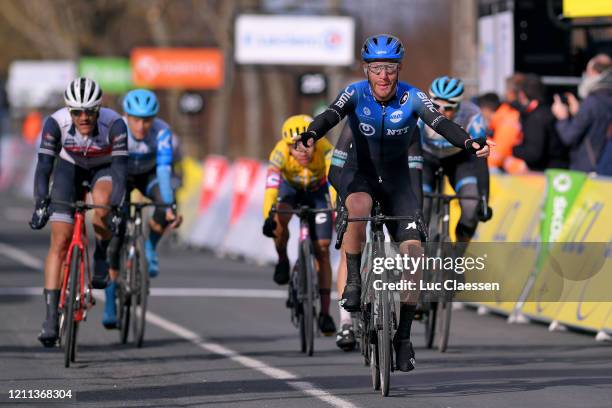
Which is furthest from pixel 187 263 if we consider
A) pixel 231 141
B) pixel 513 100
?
pixel 231 141

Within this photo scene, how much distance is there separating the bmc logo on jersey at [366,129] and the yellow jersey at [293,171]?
8.30ft

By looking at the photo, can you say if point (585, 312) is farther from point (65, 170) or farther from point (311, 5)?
point (311, 5)

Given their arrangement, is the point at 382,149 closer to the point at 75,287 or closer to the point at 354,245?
the point at 354,245

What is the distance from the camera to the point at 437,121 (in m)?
11.3

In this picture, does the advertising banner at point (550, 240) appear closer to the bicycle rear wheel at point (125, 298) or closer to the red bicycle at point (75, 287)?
the bicycle rear wheel at point (125, 298)

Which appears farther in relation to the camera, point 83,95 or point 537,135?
point 537,135

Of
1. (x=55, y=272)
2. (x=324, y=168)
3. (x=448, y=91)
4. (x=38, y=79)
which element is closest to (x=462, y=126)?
(x=448, y=91)

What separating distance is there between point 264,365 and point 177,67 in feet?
134

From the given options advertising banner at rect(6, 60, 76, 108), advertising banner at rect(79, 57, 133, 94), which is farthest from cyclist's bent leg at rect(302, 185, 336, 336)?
advertising banner at rect(6, 60, 76, 108)

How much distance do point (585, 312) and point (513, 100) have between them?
4737mm

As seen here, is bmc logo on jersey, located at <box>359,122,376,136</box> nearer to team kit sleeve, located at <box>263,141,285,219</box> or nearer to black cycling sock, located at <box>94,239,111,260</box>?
team kit sleeve, located at <box>263,141,285,219</box>

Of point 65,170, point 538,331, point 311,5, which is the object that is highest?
point 311,5

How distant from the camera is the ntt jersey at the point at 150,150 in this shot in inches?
601

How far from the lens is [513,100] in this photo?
19.4m
